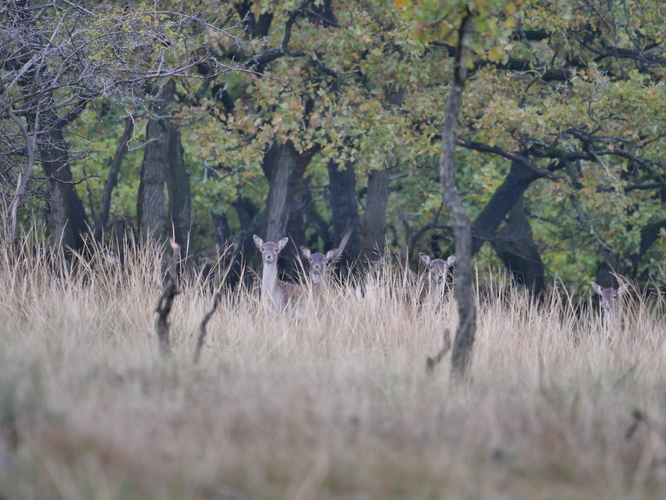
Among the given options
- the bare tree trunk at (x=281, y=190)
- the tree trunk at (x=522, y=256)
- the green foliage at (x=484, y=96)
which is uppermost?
the green foliage at (x=484, y=96)

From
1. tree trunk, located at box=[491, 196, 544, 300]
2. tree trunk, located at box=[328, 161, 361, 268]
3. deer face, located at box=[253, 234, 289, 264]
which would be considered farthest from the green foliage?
tree trunk, located at box=[328, 161, 361, 268]

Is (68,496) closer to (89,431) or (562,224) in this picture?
(89,431)

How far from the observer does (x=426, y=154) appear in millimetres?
14422

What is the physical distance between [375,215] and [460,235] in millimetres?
10155

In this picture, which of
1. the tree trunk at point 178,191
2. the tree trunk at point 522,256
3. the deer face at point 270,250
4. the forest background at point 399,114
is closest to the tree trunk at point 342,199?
the forest background at point 399,114

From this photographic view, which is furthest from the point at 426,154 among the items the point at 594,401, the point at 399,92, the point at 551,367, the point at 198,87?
the point at 594,401

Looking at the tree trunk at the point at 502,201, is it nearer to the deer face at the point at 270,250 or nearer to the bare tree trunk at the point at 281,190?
the bare tree trunk at the point at 281,190

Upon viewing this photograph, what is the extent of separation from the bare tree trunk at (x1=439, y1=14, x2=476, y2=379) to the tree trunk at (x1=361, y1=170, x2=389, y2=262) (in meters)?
9.65

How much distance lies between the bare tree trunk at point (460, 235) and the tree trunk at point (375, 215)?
9.65 meters

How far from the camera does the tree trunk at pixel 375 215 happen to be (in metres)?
15.1

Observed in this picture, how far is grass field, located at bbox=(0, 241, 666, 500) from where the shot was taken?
276 cm

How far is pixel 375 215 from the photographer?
50.1 feet

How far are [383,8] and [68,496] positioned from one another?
11.8 m

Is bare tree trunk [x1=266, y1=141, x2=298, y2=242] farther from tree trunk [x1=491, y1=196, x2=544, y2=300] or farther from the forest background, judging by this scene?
tree trunk [x1=491, y1=196, x2=544, y2=300]
